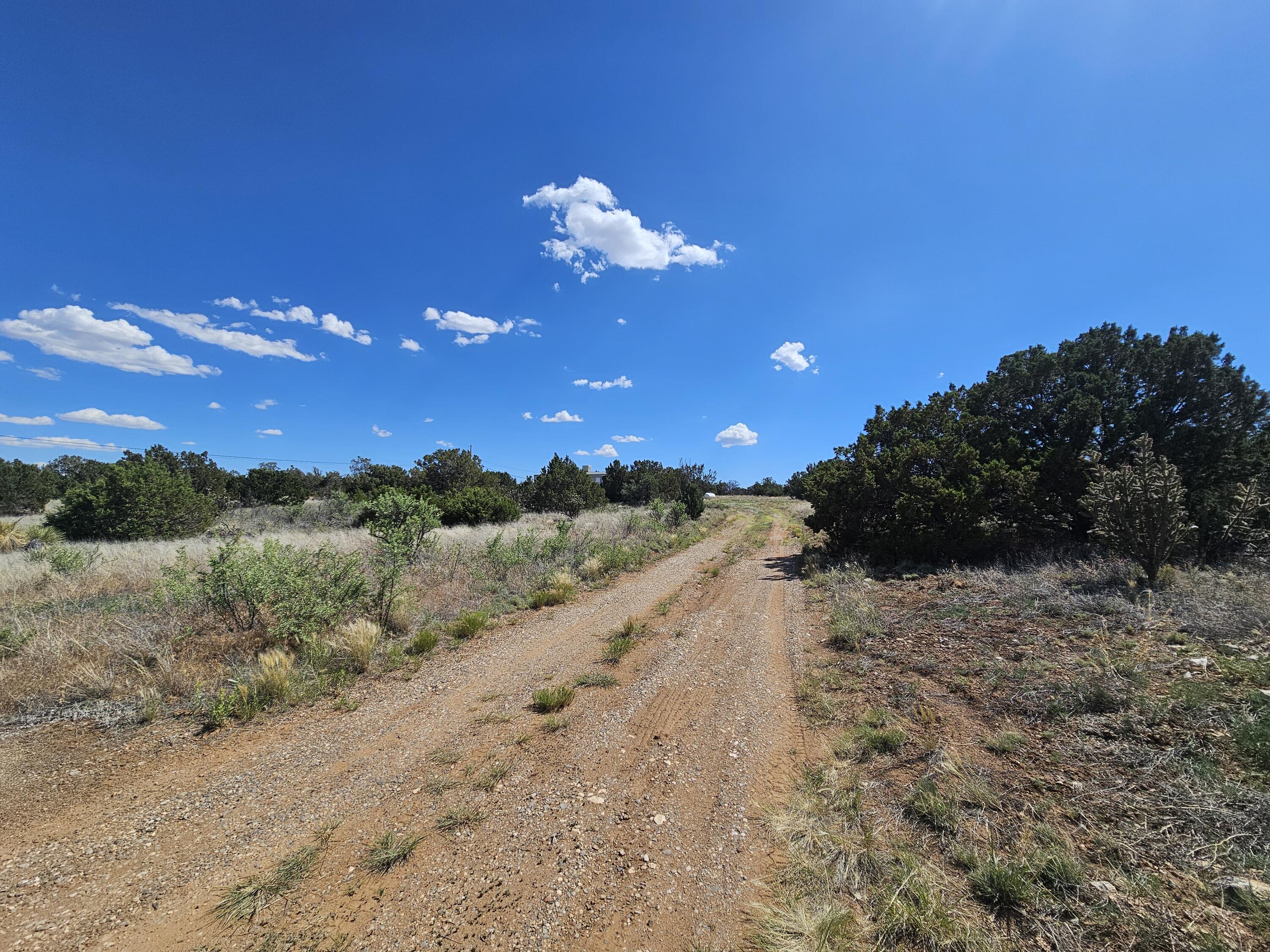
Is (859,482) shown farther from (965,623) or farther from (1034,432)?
(965,623)

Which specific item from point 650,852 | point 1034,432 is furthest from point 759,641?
point 1034,432

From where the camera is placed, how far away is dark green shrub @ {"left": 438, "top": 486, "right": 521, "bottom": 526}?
21.4 meters

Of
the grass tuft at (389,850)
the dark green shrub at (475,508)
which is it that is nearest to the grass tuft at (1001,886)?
the grass tuft at (389,850)

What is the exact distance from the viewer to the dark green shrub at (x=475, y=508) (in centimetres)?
2142

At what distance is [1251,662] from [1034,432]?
40.6ft

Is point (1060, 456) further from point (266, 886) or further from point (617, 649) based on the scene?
point (266, 886)

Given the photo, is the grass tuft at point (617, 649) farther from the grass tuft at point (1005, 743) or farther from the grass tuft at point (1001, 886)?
the grass tuft at point (1001, 886)

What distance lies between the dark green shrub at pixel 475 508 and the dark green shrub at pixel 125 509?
31.2 ft

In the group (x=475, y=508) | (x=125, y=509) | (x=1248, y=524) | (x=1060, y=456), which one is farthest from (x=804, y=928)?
(x=125, y=509)

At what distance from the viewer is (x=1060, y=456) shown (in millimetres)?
12391

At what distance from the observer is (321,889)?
9.44 ft

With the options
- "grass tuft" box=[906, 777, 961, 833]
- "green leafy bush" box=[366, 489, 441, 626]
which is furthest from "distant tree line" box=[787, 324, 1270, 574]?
"green leafy bush" box=[366, 489, 441, 626]

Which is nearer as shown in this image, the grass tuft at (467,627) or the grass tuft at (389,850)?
the grass tuft at (389,850)

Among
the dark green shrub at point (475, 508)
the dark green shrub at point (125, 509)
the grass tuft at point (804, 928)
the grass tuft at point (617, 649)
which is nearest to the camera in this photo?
the grass tuft at point (804, 928)
